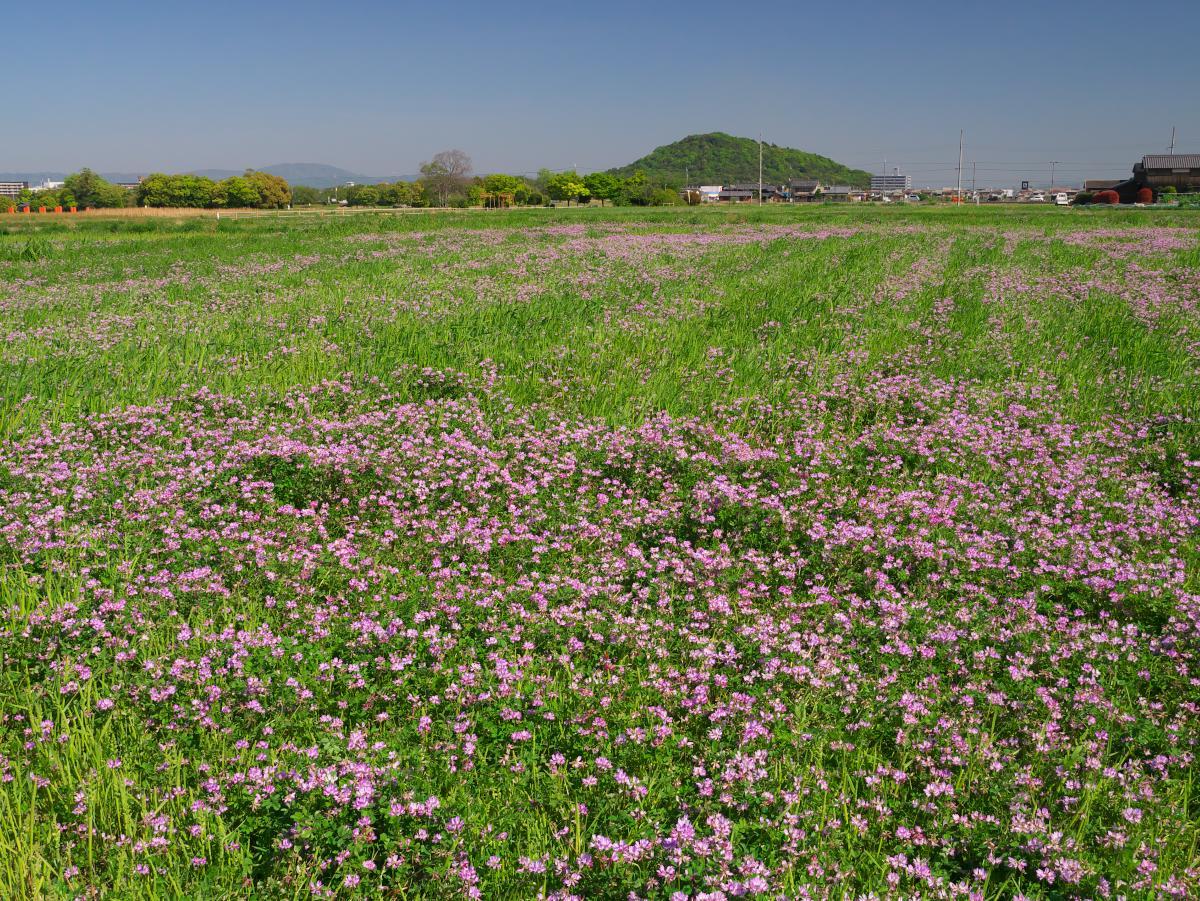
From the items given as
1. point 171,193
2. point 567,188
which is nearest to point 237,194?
point 171,193

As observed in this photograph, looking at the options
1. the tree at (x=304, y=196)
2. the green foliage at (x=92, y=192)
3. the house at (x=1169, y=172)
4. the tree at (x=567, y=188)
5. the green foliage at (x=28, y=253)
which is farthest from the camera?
the tree at (x=304, y=196)

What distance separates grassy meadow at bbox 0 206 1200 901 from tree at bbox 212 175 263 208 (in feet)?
475

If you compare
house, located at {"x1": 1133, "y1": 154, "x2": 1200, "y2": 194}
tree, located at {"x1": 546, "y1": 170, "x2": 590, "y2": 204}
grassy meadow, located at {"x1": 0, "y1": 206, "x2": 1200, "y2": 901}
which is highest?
tree, located at {"x1": 546, "y1": 170, "x2": 590, "y2": 204}

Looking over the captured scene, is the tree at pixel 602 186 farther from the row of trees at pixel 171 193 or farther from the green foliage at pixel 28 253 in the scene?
the green foliage at pixel 28 253

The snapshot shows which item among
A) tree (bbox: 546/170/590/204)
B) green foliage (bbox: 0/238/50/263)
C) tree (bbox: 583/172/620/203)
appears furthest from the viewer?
tree (bbox: 583/172/620/203)

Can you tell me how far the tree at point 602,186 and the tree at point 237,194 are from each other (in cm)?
6807

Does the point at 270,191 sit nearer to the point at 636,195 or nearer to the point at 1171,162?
the point at 636,195

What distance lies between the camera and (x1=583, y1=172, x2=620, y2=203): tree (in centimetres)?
16162

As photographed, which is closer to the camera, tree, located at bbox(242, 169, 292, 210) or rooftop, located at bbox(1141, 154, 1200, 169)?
rooftop, located at bbox(1141, 154, 1200, 169)

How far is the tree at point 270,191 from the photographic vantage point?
138 meters

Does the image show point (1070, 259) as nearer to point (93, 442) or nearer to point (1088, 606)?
point (1088, 606)

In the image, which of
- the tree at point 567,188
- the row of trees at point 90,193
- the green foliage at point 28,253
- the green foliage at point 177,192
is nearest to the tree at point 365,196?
the green foliage at point 177,192

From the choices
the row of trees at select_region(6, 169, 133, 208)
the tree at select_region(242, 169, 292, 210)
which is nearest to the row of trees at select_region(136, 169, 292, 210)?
the tree at select_region(242, 169, 292, 210)

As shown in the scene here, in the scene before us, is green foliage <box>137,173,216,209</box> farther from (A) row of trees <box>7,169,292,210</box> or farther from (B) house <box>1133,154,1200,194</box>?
(B) house <box>1133,154,1200,194</box>
